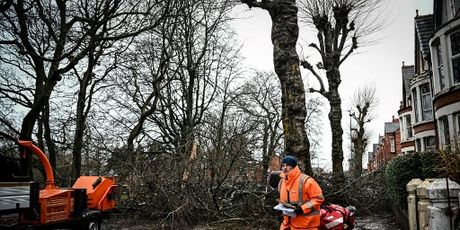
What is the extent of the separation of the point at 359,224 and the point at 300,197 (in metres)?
7.09

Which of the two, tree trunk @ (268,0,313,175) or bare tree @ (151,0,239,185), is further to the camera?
bare tree @ (151,0,239,185)

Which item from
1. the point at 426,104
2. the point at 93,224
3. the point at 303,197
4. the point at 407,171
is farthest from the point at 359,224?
the point at 426,104

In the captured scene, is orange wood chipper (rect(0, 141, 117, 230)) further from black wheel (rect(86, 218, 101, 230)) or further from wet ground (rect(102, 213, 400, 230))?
wet ground (rect(102, 213, 400, 230))

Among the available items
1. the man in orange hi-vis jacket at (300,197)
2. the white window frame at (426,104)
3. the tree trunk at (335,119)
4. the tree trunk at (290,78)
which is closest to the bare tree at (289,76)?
the tree trunk at (290,78)

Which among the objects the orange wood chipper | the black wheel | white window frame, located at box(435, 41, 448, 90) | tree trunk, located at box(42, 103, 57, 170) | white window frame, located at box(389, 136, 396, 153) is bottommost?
the black wheel

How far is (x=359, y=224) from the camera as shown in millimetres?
12281

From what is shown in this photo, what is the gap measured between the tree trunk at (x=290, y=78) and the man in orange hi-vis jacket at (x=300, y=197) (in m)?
3.22

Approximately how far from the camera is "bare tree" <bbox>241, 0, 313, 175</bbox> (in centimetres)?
968

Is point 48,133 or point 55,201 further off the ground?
point 48,133

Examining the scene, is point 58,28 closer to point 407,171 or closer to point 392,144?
point 407,171

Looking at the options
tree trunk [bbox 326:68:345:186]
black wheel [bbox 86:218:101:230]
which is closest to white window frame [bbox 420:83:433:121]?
tree trunk [bbox 326:68:345:186]

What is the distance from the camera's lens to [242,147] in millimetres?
13094

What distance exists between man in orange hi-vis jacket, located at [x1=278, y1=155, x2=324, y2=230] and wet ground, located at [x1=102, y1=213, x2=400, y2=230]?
4718 millimetres

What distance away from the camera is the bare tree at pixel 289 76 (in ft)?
31.8
